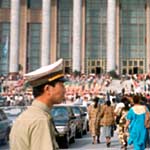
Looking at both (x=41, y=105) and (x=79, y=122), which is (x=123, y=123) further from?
(x=41, y=105)

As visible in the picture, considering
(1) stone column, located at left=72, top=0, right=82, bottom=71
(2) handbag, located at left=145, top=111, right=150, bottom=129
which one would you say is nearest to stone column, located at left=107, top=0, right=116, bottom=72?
(1) stone column, located at left=72, top=0, right=82, bottom=71

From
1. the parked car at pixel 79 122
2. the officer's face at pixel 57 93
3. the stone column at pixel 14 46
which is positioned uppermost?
the stone column at pixel 14 46

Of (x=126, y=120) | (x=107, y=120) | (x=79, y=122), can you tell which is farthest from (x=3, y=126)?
(x=126, y=120)

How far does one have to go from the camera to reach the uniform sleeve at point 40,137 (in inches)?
125

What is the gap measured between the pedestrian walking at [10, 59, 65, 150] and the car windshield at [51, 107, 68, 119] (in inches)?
563

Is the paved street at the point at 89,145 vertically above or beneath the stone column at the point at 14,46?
beneath

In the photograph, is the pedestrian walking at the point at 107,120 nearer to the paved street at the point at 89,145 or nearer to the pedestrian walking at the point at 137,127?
the paved street at the point at 89,145

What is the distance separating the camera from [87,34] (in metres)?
64.4

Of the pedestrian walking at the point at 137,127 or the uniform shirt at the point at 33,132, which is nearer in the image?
the uniform shirt at the point at 33,132

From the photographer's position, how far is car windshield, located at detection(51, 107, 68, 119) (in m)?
18.1

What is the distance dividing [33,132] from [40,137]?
0.05 m

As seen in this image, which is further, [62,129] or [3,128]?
[3,128]

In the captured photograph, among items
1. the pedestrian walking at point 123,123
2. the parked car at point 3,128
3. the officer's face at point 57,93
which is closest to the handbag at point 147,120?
the pedestrian walking at point 123,123

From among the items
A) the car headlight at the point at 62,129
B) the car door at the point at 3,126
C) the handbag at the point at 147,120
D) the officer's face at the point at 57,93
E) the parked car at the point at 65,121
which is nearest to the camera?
the officer's face at the point at 57,93
